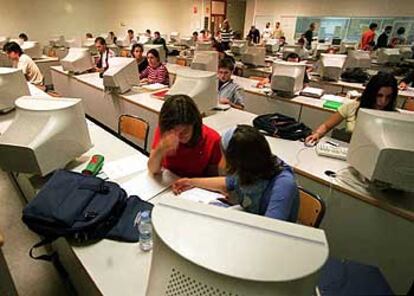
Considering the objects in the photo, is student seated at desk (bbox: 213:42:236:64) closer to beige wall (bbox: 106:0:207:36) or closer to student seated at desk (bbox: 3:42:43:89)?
student seated at desk (bbox: 3:42:43:89)

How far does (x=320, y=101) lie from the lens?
10.8 feet

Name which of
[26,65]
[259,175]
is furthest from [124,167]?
[26,65]

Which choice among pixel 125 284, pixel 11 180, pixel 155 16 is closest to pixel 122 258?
pixel 125 284

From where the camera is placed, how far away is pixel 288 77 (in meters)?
3.18

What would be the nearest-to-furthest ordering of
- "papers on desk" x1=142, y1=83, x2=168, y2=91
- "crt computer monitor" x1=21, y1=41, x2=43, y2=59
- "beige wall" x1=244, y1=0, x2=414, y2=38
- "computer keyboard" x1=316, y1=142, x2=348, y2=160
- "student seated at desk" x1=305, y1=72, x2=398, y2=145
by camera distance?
1. "computer keyboard" x1=316, y1=142, x2=348, y2=160
2. "student seated at desk" x1=305, y1=72, x2=398, y2=145
3. "papers on desk" x1=142, y1=83, x2=168, y2=91
4. "crt computer monitor" x1=21, y1=41, x2=43, y2=59
5. "beige wall" x1=244, y1=0, x2=414, y2=38

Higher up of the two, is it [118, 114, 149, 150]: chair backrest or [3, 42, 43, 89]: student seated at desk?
[3, 42, 43, 89]: student seated at desk

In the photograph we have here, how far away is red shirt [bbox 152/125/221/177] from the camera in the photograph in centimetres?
172

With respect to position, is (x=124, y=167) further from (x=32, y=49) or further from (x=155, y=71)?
(x=32, y=49)

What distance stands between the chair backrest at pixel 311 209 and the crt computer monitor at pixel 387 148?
34 centimetres

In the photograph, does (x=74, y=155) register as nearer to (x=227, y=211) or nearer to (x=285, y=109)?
(x=227, y=211)

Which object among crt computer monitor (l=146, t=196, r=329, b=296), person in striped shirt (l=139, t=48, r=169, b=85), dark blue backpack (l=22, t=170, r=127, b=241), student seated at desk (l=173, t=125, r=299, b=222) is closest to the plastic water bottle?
dark blue backpack (l=22, t=170, r=127, b=241)

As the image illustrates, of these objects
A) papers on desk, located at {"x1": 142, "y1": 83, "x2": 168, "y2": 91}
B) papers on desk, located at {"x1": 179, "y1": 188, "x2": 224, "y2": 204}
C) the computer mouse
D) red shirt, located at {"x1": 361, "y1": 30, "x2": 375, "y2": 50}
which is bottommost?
papers on desk, located at {"x1": 179, "y1": 188, "x2": 224, "y2": 204}

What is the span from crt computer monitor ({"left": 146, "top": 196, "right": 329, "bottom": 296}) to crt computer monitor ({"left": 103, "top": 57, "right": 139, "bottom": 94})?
2846 millimetres

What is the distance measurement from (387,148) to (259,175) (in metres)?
0.65
